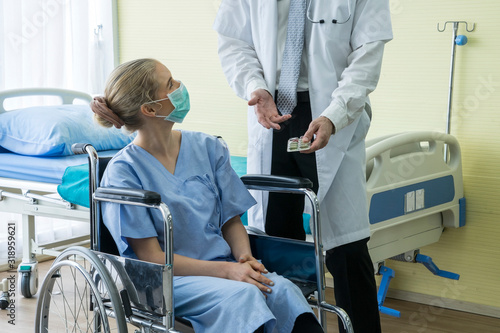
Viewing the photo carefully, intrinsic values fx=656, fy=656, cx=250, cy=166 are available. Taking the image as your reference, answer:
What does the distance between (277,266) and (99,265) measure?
520 mm

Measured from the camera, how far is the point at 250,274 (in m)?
1.61

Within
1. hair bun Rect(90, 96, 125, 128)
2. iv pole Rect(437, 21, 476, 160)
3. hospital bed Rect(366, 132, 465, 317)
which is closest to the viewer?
hair bun Rect(90, 96, 125, 128)

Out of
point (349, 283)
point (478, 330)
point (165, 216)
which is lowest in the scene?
point (478, 330)

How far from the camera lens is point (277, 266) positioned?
1854 millimetres

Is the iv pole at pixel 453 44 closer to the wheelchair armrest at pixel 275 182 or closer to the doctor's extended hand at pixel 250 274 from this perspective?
the wheelchair armrest at pixel 275 182

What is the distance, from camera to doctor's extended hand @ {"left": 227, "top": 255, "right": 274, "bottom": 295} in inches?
62.2

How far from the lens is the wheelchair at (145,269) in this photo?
4.98 ft

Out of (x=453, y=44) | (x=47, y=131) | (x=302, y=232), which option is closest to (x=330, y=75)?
(x=302, y=232)

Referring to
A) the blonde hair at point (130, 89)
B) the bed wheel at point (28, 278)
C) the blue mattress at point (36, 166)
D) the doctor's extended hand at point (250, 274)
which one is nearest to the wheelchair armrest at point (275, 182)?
the doctor's extended hand at point (250, 274)

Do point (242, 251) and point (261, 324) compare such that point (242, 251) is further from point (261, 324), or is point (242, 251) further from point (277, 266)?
point (261, 324)

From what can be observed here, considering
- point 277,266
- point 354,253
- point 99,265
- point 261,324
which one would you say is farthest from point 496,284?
point 99,265

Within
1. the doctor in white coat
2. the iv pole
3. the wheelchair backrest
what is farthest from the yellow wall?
the wheelchair backrest

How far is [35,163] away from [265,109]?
140 centimetres

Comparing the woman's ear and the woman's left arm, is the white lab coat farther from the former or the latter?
the woman's ear
